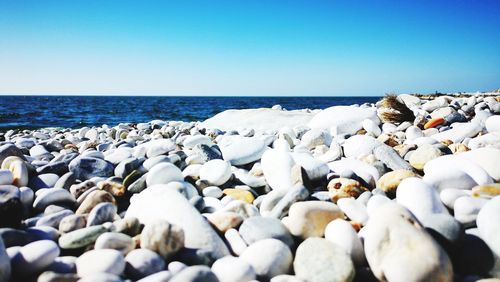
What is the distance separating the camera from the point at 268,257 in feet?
3.83

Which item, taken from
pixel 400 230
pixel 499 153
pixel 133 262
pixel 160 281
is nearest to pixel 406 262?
pixel 400 230

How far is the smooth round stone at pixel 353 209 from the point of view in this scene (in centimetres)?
146

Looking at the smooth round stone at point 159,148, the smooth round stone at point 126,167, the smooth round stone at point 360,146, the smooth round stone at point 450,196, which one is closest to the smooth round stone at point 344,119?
the smooth round stone at point 360,146

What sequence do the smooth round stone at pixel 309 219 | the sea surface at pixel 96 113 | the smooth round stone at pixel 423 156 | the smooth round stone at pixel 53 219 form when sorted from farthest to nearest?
the sea surface at pixel 96 113 → the smooth round stone at pixel 423 156 → the smooth round stone at pixel 53 219 → the smooth round stone at pixel 309 219

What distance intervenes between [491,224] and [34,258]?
65.0 inches

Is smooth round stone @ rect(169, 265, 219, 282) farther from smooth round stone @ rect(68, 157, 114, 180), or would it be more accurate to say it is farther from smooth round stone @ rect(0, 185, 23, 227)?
smooth round stone @ rect(68, 157, 114, 180)

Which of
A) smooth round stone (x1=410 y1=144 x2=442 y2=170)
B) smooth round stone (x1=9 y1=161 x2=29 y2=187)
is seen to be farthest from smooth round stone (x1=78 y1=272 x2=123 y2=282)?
smooth round stone (x1=410 y1=144 x2=442 y2=170)

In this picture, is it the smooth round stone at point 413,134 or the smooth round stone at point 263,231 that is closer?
the smooth round stone at point 263,231

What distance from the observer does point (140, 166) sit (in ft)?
7.32

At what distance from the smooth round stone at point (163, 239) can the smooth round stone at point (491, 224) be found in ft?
3.76

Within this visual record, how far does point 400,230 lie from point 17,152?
2779 millimetres

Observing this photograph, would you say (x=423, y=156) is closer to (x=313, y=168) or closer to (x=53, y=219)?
(x=313, y=168)

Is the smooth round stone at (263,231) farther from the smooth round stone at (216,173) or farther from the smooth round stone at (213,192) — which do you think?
the smooth round stone at (216,173)

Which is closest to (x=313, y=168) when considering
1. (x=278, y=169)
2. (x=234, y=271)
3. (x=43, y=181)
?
(x=278, y=169)
